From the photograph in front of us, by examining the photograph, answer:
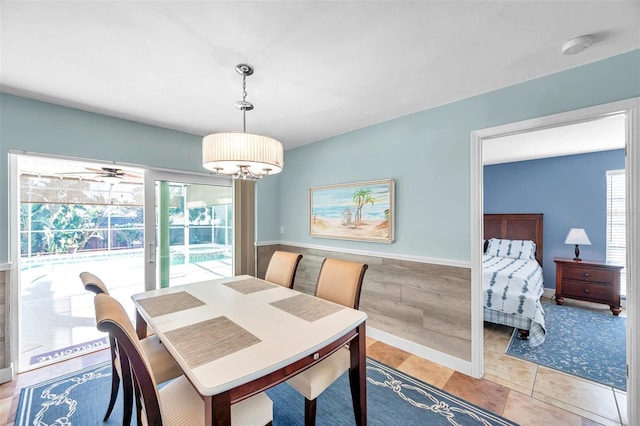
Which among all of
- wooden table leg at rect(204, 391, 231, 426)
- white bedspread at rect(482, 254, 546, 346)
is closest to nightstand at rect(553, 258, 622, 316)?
white bedspread at rect(482, 254, 546, 346)

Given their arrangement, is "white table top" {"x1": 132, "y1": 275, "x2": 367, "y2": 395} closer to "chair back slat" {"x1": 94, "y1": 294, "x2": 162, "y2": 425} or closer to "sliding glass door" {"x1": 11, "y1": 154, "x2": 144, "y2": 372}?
"chair back slat" {"x1": 94, "y1": 294, "x2": 162, "y2": 425}

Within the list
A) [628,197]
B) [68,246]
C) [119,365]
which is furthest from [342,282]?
[68,246]

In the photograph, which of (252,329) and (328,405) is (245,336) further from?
(328,405)

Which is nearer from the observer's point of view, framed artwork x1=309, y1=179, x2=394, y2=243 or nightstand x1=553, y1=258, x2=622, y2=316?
framed artwork x1=309, y1=179, x2=394, y2=243

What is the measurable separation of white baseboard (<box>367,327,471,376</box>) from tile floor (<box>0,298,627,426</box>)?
51 mm

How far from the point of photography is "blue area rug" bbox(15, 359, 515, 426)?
5.75 ft

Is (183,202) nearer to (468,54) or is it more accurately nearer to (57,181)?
(57,181)

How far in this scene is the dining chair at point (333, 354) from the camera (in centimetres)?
143

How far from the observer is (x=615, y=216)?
4.01m

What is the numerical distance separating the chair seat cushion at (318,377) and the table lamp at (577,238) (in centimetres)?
449

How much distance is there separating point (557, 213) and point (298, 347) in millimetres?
5398

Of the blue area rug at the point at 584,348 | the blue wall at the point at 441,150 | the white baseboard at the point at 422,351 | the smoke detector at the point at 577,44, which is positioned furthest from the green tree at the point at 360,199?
the blue area rug at the point at 584,348

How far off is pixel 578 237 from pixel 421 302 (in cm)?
336

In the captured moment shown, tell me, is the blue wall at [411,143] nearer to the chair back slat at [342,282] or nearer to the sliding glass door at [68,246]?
the sliding glass door at [68,246]
